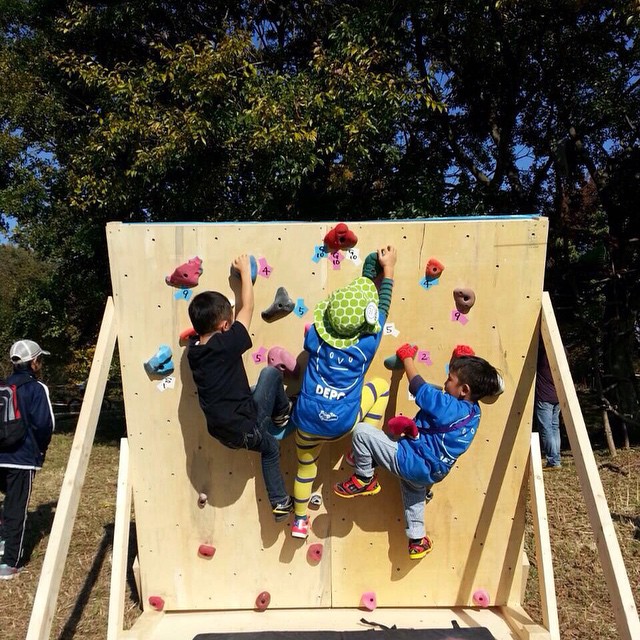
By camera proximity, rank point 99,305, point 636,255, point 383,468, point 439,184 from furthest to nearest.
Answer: point 99,305 < point 636,255 < point 439,184 < point 383,468

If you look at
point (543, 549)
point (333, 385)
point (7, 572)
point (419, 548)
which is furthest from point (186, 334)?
point (7, 572)

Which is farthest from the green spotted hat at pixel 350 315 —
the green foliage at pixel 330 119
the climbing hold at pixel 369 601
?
the green foliage at pixel 330 119

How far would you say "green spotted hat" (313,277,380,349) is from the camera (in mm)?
2812

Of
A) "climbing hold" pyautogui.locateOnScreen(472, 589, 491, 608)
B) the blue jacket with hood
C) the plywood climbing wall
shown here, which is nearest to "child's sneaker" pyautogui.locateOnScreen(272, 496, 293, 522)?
the plywood climbing wall

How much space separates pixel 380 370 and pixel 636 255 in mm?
6214

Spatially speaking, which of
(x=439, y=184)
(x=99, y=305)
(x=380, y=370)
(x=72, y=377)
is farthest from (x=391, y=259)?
(x=72, y=377)

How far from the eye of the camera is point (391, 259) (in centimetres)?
309

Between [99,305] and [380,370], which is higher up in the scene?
[99,305]

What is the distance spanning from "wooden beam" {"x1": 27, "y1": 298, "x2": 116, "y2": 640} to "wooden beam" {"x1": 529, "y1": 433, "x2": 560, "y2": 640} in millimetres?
2586

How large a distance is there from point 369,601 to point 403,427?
1.24 m

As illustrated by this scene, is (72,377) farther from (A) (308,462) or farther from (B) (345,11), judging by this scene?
(A) (308,462)

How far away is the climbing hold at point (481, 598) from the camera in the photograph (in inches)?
133

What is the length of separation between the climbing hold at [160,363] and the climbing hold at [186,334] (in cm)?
10

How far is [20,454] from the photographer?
13.8ft
